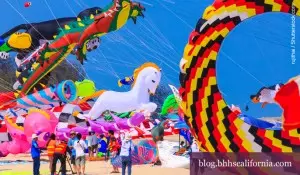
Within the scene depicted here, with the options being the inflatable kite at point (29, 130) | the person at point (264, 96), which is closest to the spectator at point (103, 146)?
the inflatable kite at point (29, 130)

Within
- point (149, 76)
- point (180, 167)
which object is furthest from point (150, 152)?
point (149, 76)

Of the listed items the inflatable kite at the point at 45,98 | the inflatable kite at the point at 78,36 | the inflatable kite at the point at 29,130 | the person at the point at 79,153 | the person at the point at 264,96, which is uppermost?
the inflatable kite at the point at 78,36

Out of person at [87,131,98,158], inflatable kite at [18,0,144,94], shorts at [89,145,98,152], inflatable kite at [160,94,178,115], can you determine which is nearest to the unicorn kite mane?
inflatable kite at [160,94,178,115]

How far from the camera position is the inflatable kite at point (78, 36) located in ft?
58.4

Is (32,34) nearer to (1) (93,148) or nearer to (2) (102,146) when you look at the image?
(1) (93,148)

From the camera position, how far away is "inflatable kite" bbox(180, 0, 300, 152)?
7691 mm

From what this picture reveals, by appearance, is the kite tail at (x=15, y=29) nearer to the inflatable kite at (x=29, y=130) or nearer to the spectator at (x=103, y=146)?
the inflatable kite at (x=29, y=130)

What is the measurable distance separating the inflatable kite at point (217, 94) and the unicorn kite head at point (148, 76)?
9091 mm

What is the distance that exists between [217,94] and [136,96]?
402 inches

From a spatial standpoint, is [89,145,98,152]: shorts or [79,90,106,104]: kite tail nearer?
[89,145,98,152]: shorts

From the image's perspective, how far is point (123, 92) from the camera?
1822 centimetres

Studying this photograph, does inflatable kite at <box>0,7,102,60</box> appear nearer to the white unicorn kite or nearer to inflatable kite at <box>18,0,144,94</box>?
inflatable kite at <box>18,0,144,94</box>

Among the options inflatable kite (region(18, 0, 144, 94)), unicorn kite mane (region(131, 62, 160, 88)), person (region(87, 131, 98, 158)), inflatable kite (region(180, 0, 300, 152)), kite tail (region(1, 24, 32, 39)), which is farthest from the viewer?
kite tail (region(1, 24, 32, 39))

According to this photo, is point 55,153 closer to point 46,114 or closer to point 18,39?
point 46,114
